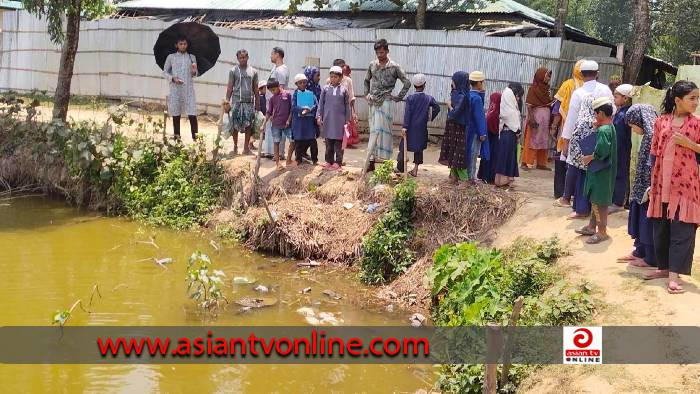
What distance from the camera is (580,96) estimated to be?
7527mm

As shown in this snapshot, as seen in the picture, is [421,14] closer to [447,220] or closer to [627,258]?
[447,220]

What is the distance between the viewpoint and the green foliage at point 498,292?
18.6 feet

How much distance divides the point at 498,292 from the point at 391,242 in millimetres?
2021

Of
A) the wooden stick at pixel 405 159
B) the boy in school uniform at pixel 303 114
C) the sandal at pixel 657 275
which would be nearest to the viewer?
the sandal at pixel 657 275

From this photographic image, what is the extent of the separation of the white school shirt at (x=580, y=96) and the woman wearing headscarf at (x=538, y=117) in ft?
6.94

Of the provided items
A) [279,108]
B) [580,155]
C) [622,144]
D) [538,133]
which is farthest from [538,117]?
[279,108]

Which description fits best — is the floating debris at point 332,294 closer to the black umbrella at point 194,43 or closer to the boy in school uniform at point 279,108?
→ the boy in school uniform at point 279,108

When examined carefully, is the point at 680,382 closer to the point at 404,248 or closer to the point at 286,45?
the point at 404,248

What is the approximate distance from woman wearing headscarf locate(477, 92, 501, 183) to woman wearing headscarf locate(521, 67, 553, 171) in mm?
1045

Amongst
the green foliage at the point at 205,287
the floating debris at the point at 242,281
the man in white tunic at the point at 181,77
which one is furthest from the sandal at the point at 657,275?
the man in white tunic at the point at 181,77

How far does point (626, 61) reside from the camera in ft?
37.8

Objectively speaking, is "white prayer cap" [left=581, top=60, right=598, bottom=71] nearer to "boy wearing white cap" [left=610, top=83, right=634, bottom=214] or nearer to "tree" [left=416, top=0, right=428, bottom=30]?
"boy wearing white cap" [left=610, top=83, right=634, bottom=214]

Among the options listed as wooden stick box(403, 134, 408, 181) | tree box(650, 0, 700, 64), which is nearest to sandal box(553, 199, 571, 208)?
wooden stick box(403, 134, 408, 181)

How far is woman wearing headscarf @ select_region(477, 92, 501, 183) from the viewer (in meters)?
8.85
